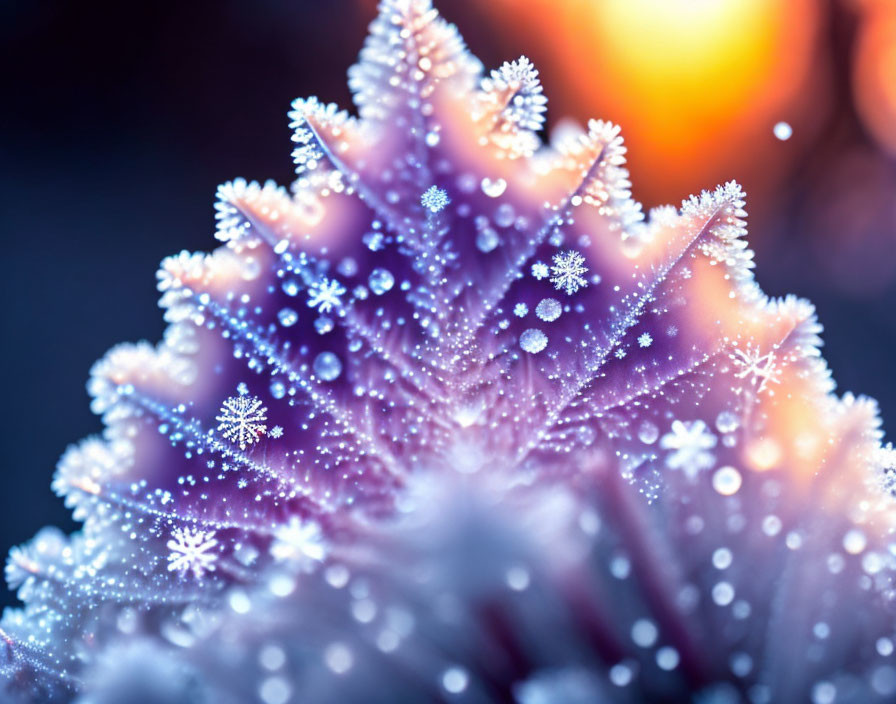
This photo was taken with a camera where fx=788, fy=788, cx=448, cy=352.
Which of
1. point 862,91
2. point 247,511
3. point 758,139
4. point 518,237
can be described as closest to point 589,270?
point 518,237

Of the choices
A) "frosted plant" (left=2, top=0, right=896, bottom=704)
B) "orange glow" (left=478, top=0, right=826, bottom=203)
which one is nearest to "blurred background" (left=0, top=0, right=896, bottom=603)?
"orange glow" (left=478, top=0, right=826, bottom=203)

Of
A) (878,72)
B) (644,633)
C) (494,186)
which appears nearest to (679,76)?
(878,72)

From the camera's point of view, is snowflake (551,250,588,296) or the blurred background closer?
snowflake (551,250,588,296)

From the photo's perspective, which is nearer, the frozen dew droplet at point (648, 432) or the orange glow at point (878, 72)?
the frozen dew droplet at point (648, 432)

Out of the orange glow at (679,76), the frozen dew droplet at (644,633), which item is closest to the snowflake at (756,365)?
the frozen dew droplet at (644,633)

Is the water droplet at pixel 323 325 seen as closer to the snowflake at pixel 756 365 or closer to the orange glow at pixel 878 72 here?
the snowflake at pixel 756 365

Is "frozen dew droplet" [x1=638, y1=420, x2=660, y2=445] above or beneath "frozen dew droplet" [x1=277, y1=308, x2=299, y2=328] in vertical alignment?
above

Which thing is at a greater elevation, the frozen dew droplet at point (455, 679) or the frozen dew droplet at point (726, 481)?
the frozen dew droplet at point (726, 481)

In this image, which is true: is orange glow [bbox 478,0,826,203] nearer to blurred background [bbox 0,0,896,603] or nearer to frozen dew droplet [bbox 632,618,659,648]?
blurred background [bbox 0,0,896,603]

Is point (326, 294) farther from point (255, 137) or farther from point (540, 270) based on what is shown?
point (255, 137)
